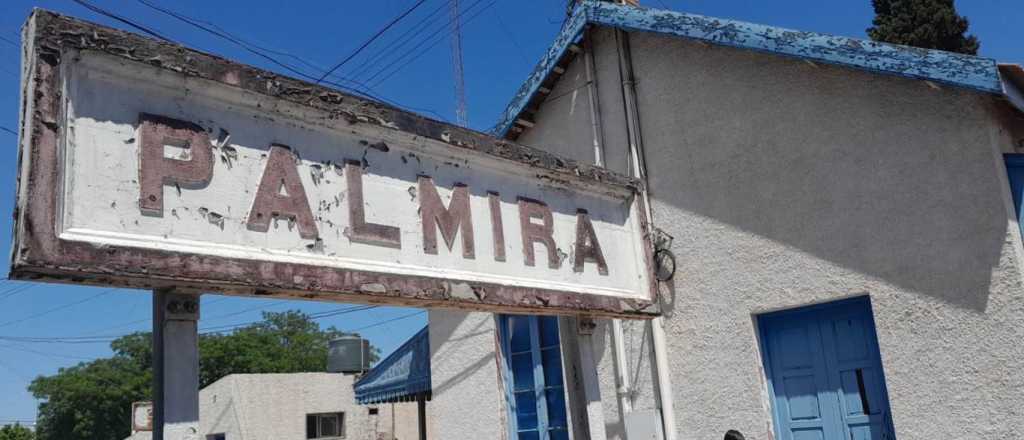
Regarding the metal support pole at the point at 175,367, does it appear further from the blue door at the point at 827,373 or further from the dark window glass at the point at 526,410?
the dark window glass at the point at 526,410

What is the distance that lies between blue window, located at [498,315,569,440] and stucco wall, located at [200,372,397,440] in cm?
1397

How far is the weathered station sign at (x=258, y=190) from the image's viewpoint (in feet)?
10.7

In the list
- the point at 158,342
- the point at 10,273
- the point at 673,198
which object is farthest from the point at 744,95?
the point at 10,273

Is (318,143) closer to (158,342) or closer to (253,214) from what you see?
(253,214)

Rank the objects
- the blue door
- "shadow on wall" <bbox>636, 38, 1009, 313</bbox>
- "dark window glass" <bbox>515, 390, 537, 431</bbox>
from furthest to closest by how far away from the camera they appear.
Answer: "dark window glass" <bbox>515, 390, 537, 431</bbox> < the blue door < "shadow on wall" <bbox>636, 38, 1009, 313</bbox>

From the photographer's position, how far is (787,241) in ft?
22.7

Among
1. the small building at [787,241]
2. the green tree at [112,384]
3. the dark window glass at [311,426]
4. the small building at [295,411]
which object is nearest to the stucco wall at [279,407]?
the small building at [295,411]

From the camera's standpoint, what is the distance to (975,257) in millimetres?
5926

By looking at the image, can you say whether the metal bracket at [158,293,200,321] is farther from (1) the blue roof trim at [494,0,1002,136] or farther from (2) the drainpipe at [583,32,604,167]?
(2) the drainpipe at [583,32,604,167]

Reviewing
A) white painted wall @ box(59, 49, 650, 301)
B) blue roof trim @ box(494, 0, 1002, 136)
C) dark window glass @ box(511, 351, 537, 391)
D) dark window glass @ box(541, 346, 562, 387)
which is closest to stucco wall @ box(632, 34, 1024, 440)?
blue roof trim @ box(494, 0, 1002, 136)

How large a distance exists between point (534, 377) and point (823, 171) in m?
3.46

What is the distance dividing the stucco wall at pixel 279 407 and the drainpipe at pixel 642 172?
15663mm

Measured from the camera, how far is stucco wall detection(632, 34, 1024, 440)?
5.91 meters

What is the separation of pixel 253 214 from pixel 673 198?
4.71 m
